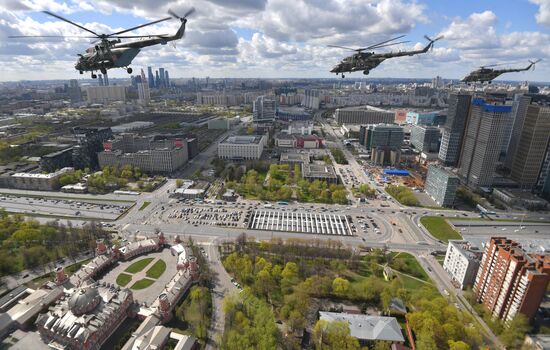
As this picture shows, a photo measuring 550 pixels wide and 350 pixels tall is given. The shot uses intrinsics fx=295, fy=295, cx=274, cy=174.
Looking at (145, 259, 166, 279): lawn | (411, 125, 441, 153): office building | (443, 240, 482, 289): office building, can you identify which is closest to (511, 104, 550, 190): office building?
(411, 125, 441, 153): office building

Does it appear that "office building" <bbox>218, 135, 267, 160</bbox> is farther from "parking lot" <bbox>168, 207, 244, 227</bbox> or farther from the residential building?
the residential building

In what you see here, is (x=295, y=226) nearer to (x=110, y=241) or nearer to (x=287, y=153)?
(x=110, y=241)

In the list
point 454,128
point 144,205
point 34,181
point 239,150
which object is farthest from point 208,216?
point 454,128

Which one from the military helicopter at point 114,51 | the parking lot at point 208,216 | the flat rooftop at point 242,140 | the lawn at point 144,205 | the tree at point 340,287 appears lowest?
the lawn at point 144,205

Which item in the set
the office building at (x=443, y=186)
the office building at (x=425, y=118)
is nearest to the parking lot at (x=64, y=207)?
the office building at (x=443, y=186)

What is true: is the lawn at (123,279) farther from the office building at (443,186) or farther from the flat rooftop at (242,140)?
the office building at (443,186)

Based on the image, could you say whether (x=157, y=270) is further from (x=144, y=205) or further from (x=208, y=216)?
(x=144, y=205)

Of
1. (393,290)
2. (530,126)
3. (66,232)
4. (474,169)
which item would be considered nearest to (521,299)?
(393,290)
